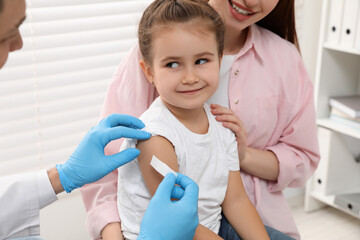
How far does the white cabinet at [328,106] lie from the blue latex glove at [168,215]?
1.53m

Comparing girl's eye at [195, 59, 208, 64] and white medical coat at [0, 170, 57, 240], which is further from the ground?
girl's eye at [195, 59, 208, 64]

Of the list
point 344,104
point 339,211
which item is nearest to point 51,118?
point 344,104

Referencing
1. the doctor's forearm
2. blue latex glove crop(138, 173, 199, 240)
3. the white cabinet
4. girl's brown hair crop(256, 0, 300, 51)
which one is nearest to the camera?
blue latex glove crop(138, 173, 199, 240)

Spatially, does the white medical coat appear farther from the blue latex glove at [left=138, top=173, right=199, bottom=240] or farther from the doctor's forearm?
the blue latex glove at [left=138, top=173, right=199, bottom=240]

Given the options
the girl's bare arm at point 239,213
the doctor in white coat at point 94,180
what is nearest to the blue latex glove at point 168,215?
the doctor in white coat at point 94,180

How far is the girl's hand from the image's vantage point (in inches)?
56.0

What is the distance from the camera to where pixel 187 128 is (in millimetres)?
1322

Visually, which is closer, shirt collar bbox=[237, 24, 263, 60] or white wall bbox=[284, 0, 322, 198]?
shirt collar bbox=[237, 24, 263, 60]

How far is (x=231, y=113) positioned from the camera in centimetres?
146

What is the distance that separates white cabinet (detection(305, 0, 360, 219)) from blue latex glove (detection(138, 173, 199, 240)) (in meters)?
1.53

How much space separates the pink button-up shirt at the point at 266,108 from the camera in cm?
152

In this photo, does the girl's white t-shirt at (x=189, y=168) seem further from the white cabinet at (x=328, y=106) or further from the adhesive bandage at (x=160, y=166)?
the white cabinet at (x=328, y=106)

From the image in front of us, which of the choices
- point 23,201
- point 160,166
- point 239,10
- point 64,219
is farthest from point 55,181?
point 64,219

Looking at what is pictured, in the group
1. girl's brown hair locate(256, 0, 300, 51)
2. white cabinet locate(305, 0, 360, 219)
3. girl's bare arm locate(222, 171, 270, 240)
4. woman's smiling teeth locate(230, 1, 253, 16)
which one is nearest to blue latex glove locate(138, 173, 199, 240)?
girl's bare arm locate(222, 171, 270, 240)
